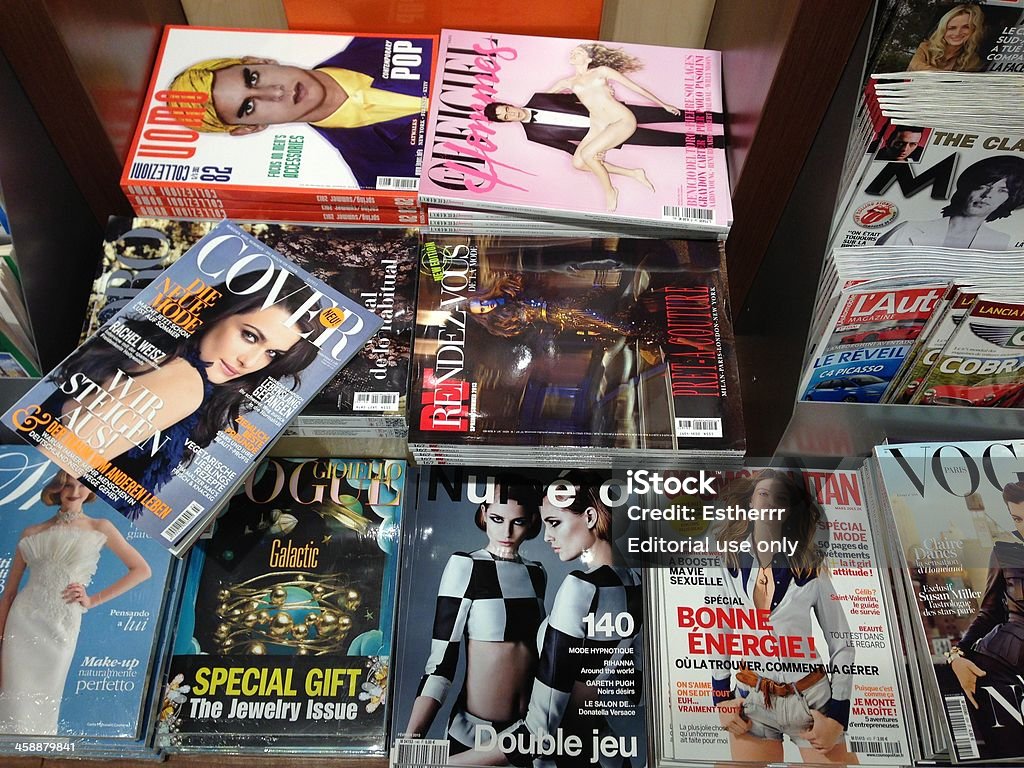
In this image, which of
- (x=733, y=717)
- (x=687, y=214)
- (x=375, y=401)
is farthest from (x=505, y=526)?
(x=687, y=214)

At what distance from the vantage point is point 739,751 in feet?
3.38

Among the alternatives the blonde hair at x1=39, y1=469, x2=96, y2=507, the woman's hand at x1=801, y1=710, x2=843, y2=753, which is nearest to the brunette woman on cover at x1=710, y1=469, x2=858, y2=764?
the woman's hand at x1=801, y1=710, x2=843, y2=753

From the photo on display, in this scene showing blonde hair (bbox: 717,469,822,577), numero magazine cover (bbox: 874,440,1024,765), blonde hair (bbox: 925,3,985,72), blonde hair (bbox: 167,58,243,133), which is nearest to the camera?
blonde hair (bbox: 925,3,985,72)

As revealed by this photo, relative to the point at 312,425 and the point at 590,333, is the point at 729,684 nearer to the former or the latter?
the point at 590,333

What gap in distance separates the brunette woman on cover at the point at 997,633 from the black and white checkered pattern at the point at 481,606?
523 millimetres

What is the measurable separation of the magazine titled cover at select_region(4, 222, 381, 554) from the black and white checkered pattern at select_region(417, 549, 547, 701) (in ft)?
1.01

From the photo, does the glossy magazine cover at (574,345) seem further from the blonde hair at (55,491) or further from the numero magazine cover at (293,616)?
the blonde hair at (55,491)

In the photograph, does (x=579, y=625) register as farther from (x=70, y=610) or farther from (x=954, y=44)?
(x=954, y=44)

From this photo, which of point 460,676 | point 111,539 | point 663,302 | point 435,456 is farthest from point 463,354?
point 111,539

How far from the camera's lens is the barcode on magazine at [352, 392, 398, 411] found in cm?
109

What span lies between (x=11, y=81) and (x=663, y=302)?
0.91m

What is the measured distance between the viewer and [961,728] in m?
1.02

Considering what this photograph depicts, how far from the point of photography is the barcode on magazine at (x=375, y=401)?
1.09m

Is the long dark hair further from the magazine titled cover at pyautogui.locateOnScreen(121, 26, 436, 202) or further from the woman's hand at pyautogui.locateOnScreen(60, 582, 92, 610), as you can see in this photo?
the woman's hand at pyautogui.locateOnScreen(60, 582, 92, 610)
